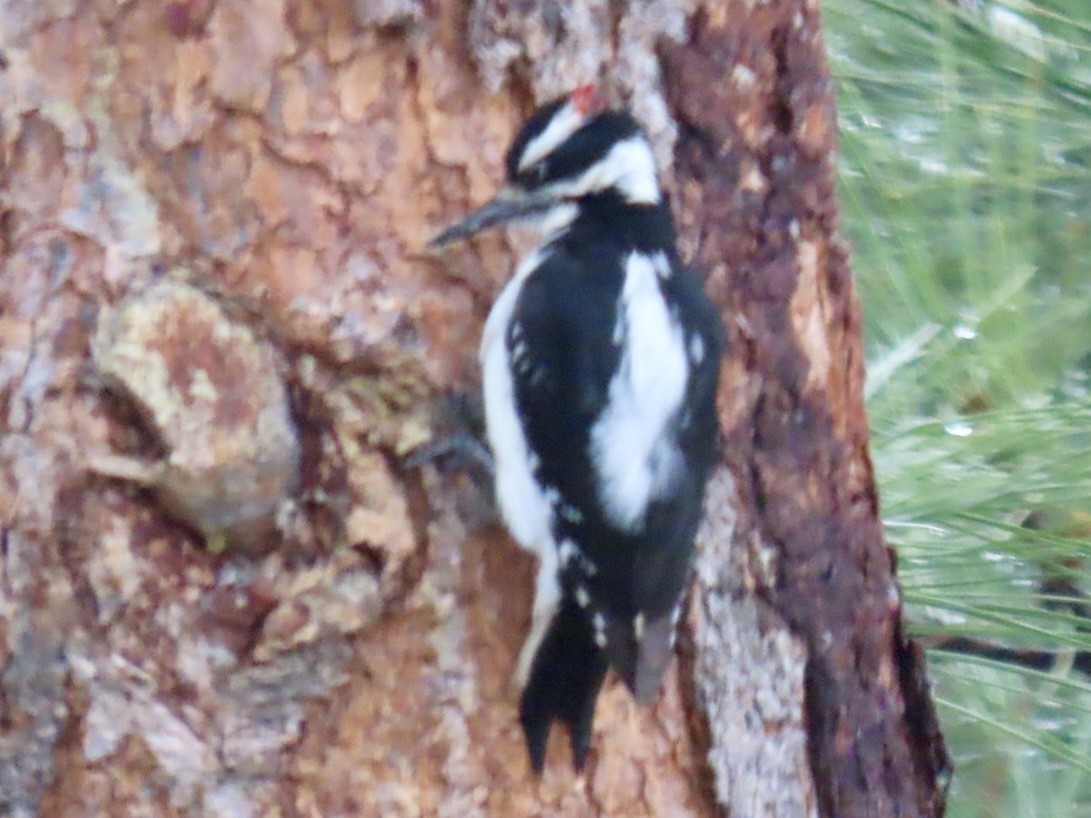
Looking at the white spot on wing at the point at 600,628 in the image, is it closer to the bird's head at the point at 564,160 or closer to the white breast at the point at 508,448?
the white breast at the point at 508,448

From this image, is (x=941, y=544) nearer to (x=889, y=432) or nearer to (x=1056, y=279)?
(x=889, y=432)

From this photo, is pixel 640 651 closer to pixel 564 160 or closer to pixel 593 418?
pixel 593 418

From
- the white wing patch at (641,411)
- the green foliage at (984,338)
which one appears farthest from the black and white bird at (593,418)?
the green foliage at (984,338)

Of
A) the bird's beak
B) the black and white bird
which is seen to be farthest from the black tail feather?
the bird's beak

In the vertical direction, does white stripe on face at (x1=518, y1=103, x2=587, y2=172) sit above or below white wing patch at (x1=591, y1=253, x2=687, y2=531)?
above

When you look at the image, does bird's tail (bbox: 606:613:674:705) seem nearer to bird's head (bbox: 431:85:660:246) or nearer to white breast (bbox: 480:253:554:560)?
white breast (bbox: 480:253:554:560)

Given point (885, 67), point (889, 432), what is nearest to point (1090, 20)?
point (885, 67)

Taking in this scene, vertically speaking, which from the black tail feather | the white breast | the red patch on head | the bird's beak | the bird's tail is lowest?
the black tail feather
